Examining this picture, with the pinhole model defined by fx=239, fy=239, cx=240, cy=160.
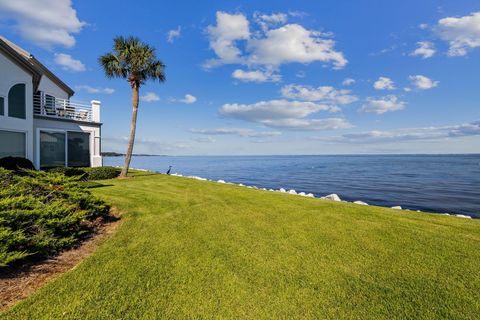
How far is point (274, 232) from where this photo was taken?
22.7 ft

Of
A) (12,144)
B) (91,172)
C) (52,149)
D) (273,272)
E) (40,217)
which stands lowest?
(273,272)

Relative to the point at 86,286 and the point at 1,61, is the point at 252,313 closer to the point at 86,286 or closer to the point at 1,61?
the point at 86,286

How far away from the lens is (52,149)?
690 inches

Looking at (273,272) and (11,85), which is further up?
(11,85)

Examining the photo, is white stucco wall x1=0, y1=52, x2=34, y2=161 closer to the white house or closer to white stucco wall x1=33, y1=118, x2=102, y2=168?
the white house

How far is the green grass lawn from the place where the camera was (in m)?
3.62

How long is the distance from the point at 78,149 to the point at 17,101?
18.6 feet

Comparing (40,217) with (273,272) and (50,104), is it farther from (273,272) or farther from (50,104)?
(50,104)

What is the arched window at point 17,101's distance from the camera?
13719 millimetres

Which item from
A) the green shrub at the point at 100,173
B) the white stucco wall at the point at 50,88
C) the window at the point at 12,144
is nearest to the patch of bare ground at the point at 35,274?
the window at the point at 12,144

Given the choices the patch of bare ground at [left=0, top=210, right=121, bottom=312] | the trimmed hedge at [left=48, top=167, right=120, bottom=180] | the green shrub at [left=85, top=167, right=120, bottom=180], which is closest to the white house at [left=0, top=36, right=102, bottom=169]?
the trimmed hedge at [left=48, top=167, right=120, bottom=180]

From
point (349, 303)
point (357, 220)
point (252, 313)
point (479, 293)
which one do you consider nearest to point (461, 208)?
point (357, 220)

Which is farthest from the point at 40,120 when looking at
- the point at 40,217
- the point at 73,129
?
the point at 40,217

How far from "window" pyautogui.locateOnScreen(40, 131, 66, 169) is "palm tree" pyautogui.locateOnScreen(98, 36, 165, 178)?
16.0ft
